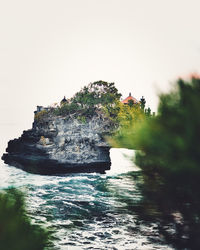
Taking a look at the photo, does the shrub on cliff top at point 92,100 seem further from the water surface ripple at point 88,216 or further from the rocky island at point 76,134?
the water surface ripple at point 88,216

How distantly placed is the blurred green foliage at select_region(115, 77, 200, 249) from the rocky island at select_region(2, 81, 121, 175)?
32540mm

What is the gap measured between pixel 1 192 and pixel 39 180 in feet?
100

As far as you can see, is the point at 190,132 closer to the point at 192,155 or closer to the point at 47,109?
the point at 192,155

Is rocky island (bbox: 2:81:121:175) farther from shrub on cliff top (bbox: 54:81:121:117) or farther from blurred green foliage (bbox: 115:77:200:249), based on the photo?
blurred green foliage (bbox: 115:77:200:249)

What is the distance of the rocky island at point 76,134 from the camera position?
3666 cm

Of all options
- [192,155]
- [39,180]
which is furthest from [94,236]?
[39,180]

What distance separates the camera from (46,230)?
331cm

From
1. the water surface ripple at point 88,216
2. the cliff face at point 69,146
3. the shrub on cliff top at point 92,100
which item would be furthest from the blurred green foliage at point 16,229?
the shrub on cliff top at point 92,100

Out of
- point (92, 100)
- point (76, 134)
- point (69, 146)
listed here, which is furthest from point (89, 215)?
point (92, 100)

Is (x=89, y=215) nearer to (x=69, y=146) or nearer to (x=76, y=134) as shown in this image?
(x=69, y=146)

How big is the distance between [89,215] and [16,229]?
17031 mm

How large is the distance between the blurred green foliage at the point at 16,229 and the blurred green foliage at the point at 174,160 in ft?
5.85

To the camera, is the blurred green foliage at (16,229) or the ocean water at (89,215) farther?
the ocean water at (89,215)

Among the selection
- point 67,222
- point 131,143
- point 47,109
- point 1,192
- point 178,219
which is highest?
point 47,109
